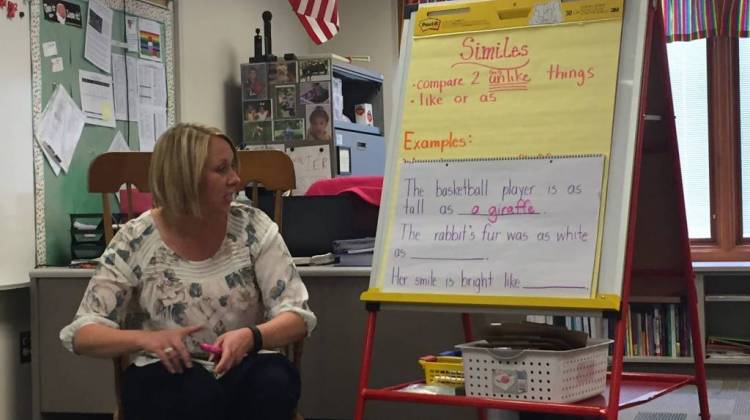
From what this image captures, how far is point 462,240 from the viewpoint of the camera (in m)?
2.07

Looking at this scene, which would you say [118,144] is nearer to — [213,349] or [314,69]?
[314,69]

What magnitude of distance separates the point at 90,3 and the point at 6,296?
3.71ft

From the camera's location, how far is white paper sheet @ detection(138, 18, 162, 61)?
12.4 feet

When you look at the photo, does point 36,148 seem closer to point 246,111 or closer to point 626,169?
point 246,111

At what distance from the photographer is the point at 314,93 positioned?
14.3 ft

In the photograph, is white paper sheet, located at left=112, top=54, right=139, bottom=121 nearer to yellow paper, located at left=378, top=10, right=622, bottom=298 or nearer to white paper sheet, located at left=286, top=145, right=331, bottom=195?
white paper sheet, located at left=286, top=145, right=331, bottom=195

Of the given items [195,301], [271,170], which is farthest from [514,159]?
[195,301]

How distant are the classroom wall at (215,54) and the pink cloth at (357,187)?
1.28 m

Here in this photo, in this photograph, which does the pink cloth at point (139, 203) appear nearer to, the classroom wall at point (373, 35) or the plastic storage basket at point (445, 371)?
the plastic storage basket at point (445, 371)

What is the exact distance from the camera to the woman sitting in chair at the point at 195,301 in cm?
188

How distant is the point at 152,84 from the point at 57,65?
0.59m

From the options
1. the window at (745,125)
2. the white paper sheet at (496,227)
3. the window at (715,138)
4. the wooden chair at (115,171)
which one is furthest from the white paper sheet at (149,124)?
the window at (745,125)

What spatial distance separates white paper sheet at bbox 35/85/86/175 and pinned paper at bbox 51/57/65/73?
0.06 metres

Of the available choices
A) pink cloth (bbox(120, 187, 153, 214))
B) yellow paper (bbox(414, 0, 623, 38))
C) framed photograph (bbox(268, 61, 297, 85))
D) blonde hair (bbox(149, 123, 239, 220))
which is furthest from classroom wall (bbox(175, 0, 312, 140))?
blonde hair (bbox(149, 123, 239, 220))
